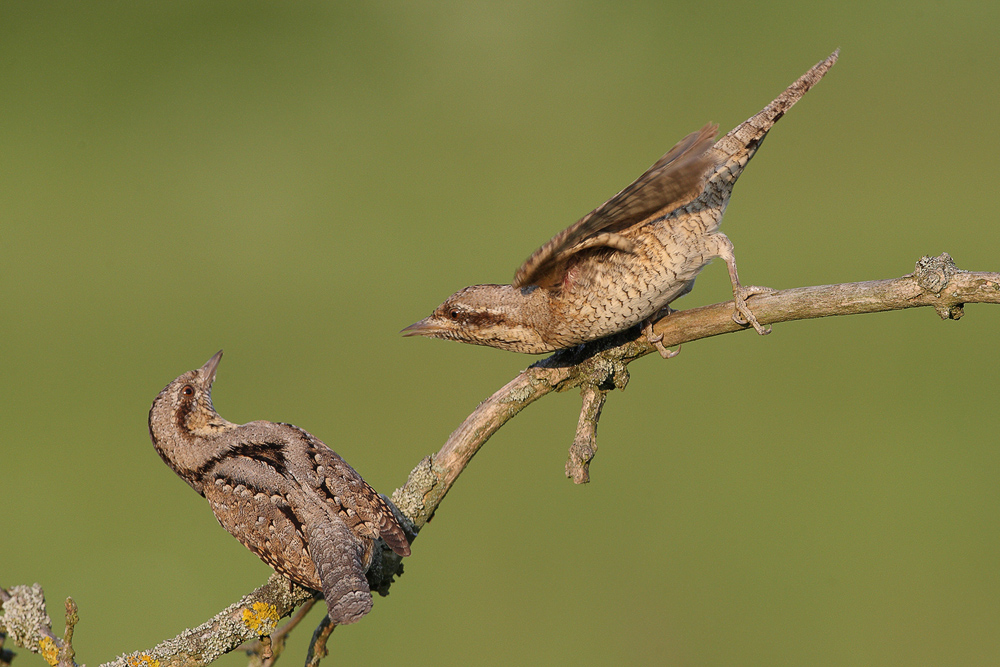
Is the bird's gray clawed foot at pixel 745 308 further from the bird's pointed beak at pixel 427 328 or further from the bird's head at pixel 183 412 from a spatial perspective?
the bird's head at pixel 183 412

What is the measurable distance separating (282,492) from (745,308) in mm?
1626

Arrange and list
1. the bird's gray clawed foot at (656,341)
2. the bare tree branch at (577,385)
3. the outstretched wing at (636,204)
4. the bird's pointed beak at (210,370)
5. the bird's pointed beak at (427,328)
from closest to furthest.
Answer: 1. the bare tree branch at (577,385)
2. the outstretched wing at (636,204)
3. the bird's gray clawed foot at (656,341)
4. the bird's pointed beak at (427,328)
5. the bird's pointed beak at (210,370)

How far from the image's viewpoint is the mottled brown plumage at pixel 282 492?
265 centimetres

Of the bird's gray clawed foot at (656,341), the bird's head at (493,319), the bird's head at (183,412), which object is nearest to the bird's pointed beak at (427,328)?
the bird's head at (493,319)

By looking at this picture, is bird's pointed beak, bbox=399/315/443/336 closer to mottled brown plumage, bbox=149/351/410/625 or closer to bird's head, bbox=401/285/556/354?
bird's head, bbox=401/285/556/354

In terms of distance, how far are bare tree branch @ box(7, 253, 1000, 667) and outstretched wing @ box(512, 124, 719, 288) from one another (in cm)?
34

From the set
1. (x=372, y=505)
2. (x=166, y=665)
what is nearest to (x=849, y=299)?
(x=372, y=505)

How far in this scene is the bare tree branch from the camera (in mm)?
2271

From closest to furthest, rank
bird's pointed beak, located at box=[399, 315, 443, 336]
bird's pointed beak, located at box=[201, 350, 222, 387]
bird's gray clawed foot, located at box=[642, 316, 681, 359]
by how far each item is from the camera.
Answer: bird's gray clawed foot, located at box=[642, 316, 681, 359] → bird's pointed beak, located at box=[399, 315, 443, 336] → bird's pointed beak, located at box=[201, 350, 222, 387]

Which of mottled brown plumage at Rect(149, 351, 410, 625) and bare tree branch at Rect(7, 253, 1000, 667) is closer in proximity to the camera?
bare tree branch at Rect(7, 253, 1000, 667)

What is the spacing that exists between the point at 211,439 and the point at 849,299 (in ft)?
7.52

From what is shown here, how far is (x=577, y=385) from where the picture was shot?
2.98 metres

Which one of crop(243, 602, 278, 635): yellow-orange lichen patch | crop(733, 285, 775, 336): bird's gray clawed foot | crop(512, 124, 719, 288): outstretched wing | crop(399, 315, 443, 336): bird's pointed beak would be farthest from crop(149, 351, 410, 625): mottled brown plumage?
crop(733, 285, 775, 336): bird's gray clawed foot

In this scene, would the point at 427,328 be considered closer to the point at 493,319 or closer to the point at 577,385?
the point at 493,319
